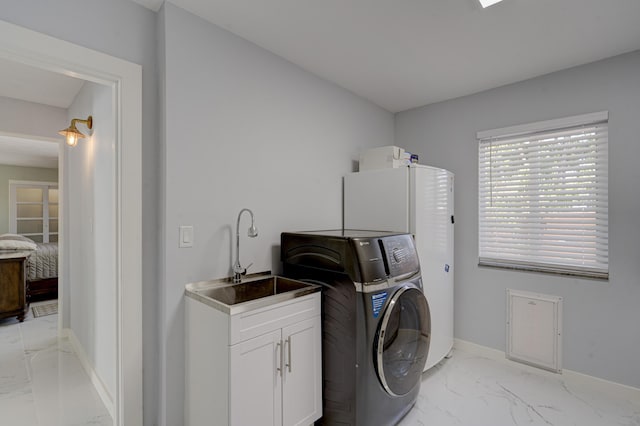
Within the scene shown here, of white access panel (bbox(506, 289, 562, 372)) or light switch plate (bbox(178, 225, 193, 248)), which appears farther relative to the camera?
white access panel (bbox(506, 289, 562, 372))

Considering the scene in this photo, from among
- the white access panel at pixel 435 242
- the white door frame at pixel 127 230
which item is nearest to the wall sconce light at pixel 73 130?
the white door frame at pixel 127 230

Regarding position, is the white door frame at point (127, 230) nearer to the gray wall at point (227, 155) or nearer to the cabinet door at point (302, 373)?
the gray wall at point (227, 155)

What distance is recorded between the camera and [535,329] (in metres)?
2.55

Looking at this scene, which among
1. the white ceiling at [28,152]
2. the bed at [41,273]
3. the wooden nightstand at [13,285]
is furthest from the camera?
the white ceiling at [28,152]

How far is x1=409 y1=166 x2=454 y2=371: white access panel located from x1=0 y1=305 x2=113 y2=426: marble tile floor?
2415 millimetres

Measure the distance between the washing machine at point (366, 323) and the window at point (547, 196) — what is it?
1.27m

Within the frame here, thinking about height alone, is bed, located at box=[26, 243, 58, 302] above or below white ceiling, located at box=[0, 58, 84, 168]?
below

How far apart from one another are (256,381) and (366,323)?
2.11 feet

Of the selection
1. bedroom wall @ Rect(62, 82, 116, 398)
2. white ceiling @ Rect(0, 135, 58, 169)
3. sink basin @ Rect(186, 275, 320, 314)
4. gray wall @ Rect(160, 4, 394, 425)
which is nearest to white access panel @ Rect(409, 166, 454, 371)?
gray wall @ Rect(160, 4, 394, 425)

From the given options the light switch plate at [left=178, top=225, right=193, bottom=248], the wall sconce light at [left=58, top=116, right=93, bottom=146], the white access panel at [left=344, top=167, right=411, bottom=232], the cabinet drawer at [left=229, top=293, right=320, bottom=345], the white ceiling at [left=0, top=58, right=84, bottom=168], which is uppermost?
the white ceiling at [left=0, top=58, right=84, bottom=168]

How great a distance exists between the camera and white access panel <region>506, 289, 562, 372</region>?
2.45 m

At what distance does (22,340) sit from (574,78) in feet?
18.6

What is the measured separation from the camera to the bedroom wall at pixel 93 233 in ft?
6.83

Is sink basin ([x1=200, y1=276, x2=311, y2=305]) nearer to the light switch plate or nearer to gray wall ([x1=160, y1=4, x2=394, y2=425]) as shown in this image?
gray wall ([x1=160, y1=4, x2=394, y2=425])
